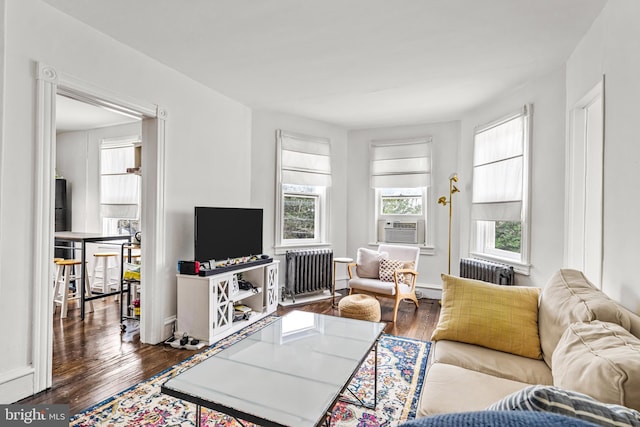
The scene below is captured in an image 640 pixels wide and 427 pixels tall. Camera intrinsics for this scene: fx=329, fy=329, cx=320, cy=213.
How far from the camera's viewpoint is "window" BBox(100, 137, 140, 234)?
4836 millimetres

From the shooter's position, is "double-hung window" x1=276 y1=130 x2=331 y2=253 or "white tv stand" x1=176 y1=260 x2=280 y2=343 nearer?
"white tv stand" x1=176 y1=260 x2=280 y2=343

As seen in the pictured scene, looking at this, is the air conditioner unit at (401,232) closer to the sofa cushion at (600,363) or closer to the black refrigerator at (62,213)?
the sofa cushion at (600,363)

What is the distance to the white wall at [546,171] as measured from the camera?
2.88 m

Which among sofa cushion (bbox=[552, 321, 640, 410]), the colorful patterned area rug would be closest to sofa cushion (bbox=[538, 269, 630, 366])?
sofa cushion (bbox=[552, 321, 640, 410])

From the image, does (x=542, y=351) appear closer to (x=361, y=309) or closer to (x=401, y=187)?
(x=361, y=309)

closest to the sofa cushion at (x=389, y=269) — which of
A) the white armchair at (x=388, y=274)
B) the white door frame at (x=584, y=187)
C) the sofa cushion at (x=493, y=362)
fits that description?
the white armchair at (x=388, y=274)

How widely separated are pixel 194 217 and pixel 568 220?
3.32m

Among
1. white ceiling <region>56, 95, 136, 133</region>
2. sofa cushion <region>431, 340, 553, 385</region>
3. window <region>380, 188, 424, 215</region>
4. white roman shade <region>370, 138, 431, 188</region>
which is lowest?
sofa cushion <region>431, 340, 553, 385</region>

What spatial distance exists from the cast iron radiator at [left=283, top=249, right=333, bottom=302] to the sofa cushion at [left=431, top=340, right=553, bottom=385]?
272cm

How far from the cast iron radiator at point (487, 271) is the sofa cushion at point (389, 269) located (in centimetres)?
77

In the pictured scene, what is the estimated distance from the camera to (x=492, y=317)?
1.92 metres

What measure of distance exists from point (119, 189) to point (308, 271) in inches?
122

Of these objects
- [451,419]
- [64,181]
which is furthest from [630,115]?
[64,181]

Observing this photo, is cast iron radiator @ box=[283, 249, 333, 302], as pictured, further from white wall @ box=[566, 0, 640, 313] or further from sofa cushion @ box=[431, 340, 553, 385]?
white wall @ box=[566, 0, 640, 313]
